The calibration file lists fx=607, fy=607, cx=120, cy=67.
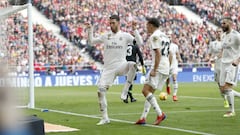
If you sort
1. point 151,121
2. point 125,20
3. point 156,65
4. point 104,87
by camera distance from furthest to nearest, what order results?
point 125,20 < point 151,121 < point 104,87 < point 156,65

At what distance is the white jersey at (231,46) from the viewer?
13312 millimetres

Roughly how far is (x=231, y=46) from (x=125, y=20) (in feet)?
102

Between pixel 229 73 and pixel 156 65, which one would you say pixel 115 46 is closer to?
pixel 156 65

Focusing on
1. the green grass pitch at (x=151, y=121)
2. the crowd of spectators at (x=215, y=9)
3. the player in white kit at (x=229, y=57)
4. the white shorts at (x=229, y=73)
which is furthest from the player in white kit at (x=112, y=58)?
the crowd of spectators at (x=215, y=9)

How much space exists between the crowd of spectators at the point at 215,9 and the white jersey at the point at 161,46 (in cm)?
3688

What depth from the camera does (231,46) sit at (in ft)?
43.9

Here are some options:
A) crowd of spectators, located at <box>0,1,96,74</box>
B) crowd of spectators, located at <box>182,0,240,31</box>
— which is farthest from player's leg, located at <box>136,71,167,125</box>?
crowd of spectators, located at <box>182,0,240,31</box>

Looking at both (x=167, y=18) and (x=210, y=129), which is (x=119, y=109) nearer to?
(x=210, y=129)

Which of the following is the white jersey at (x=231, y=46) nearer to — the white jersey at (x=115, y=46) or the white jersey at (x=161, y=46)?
the white jersey at (x=161, y=46)

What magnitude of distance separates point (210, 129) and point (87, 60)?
2901 cm

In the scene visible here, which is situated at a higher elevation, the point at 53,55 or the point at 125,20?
the point at 125,20

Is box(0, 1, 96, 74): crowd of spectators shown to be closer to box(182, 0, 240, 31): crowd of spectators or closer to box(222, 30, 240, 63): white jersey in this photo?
box(182, 0, 240, 31): crowd of spectators

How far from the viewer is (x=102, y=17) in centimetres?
4362

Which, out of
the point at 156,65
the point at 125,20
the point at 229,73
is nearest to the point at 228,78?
the point at 229,73
